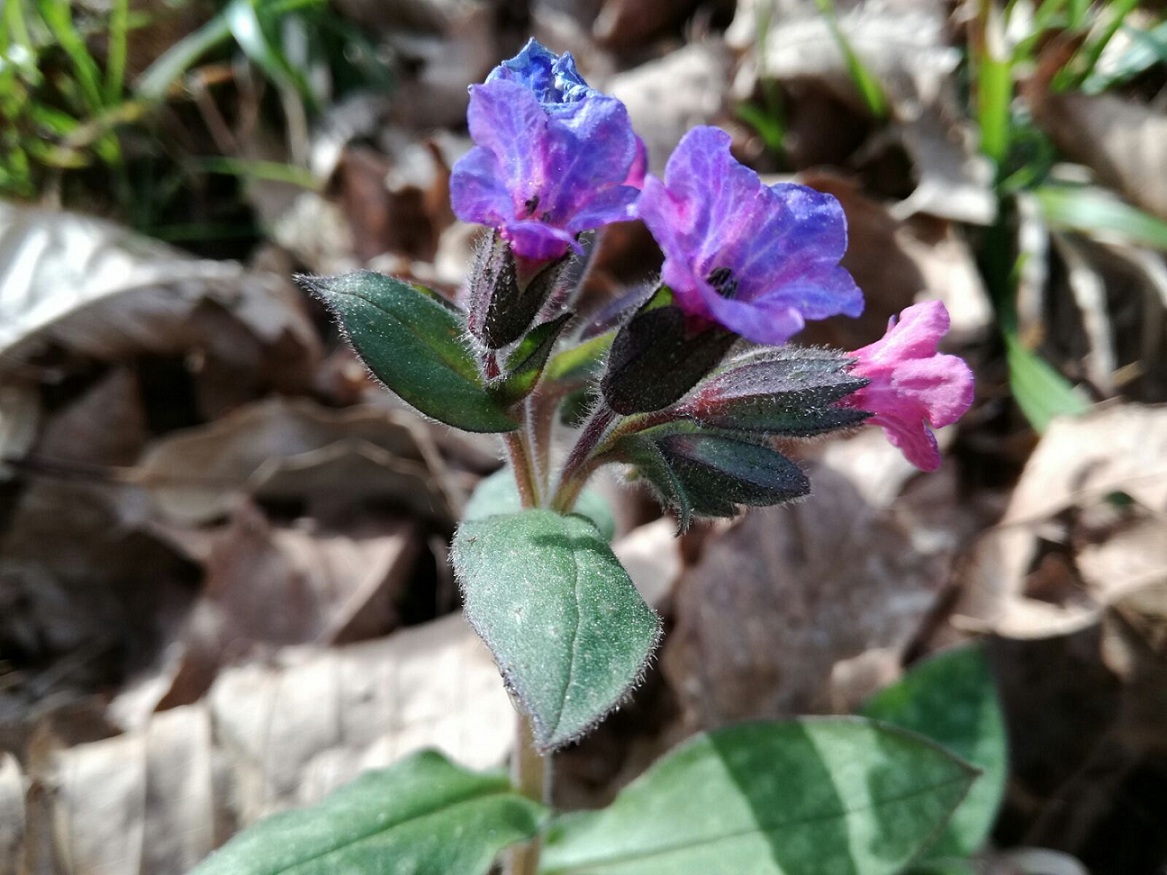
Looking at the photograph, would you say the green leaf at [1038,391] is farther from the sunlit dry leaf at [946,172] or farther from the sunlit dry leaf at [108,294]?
the sunlit dry leaf at [108,294]

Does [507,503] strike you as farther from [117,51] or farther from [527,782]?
[117,51]

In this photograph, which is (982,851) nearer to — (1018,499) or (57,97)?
(1018,499)

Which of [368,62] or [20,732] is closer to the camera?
[20,732]

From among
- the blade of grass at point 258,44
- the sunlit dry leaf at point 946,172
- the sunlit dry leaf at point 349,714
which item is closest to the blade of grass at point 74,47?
the blade of grass at point 258,44

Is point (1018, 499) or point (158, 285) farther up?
point (158, 285)

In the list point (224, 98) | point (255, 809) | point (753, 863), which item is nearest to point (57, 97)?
point (224, 98)

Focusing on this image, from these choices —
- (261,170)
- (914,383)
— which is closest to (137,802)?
(914,383)

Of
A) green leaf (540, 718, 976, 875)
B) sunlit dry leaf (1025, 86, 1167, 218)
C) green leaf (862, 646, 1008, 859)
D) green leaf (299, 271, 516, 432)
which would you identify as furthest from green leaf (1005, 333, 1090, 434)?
green leaf (299, 271, 516, 432)

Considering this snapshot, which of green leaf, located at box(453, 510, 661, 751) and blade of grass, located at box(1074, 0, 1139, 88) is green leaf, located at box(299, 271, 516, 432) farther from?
blade of grass, located at box(1074, 0, 1139, 88)
